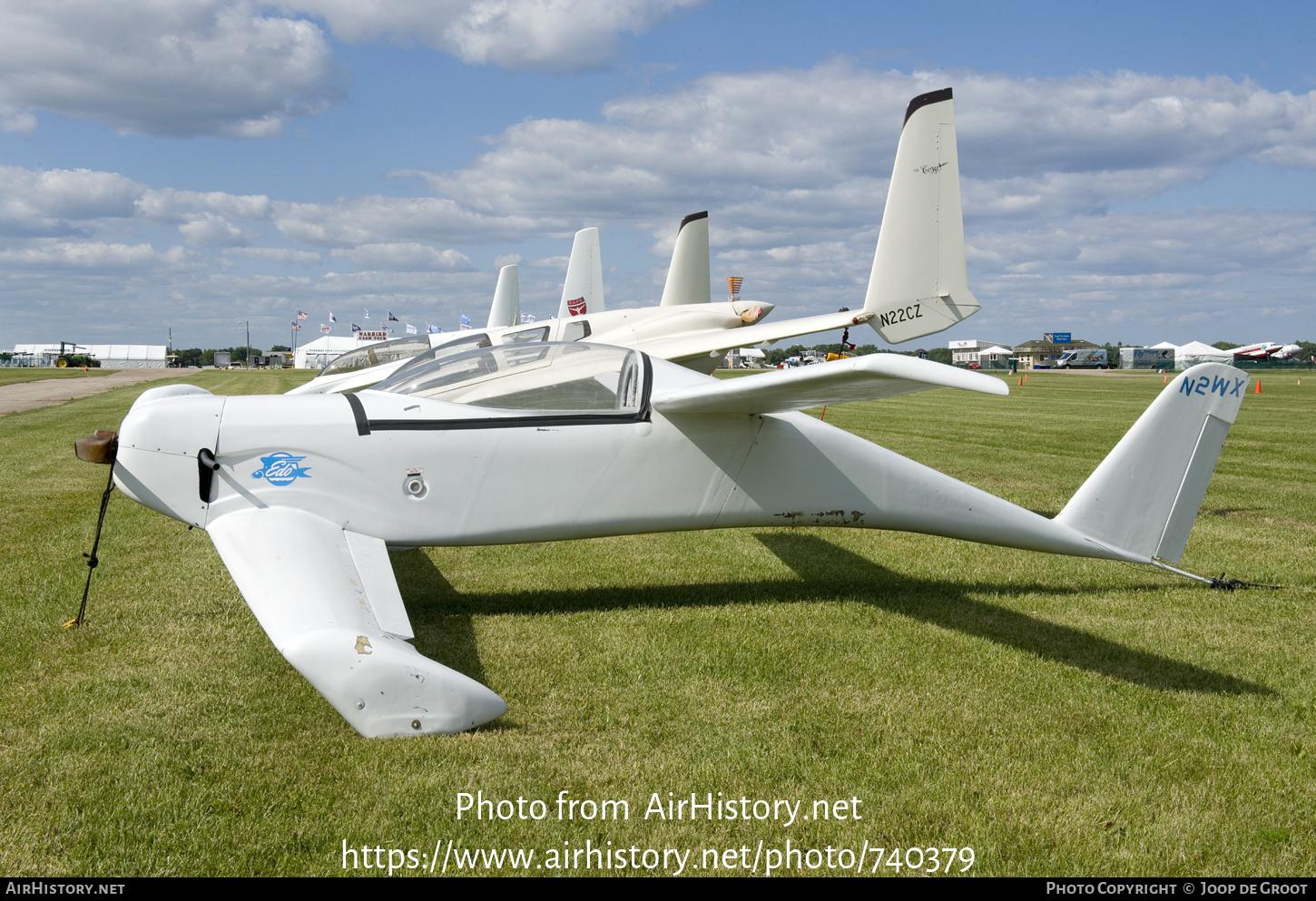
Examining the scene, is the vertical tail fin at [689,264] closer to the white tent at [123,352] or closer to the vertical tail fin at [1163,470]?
the vertical tail fin at [1163,470]

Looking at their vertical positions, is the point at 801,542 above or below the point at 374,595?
below

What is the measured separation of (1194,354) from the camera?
4498 inches

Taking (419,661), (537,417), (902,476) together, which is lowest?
(419,661)

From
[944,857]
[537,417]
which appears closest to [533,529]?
[537,417]

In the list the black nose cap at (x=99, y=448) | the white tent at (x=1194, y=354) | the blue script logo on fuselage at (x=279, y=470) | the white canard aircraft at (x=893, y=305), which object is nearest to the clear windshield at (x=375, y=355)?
the white canard aircraft at (x=893, y=305)

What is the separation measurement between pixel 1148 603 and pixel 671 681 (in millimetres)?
3890

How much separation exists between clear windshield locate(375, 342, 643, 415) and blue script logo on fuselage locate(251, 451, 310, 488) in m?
0.81

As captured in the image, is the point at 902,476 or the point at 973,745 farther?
the point at 902,476

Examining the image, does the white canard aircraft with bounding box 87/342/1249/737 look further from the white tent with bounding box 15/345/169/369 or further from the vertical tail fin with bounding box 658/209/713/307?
the white tent with bounding box 15/345/169/369

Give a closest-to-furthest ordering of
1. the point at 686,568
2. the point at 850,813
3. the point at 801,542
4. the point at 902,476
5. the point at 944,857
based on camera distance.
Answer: the point at 944,857
the point at 850,813
the point at 902,476
the point at 686,568
the point at 801,542

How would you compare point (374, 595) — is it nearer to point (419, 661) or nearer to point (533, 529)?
point (419, 661)

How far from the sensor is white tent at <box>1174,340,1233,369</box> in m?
103

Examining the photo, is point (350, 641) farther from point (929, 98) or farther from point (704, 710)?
point (929, 98)

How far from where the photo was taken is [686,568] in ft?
23.8
